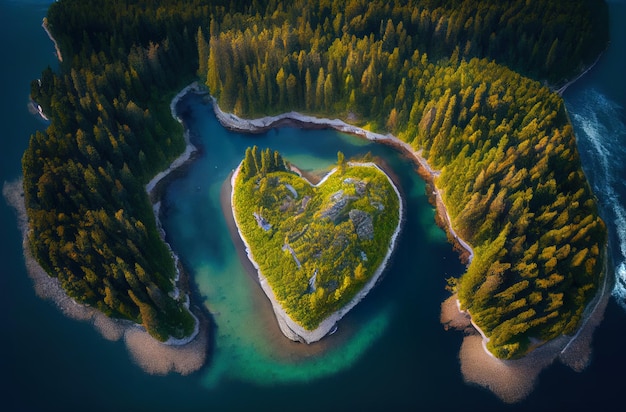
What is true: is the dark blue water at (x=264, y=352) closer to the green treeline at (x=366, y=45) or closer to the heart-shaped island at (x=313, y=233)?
the heart-shaped island at (x=313, y=233)

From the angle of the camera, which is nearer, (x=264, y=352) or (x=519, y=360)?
(x=519, y=360)

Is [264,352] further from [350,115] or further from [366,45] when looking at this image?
[366,45]

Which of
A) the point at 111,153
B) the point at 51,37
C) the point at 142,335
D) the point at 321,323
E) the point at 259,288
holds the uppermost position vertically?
the point at 51,37

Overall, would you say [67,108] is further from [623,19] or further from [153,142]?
[623,19]

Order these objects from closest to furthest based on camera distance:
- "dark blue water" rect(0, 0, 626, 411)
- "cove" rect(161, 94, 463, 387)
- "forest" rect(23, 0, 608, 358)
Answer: "dark blue water" rect(0, 0, 626, 411), "forest" rect(23, 0, 608, 358), "cove" rect(161, 94, 463, 387)

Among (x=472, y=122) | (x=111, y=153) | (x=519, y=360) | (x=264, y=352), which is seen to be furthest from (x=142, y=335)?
(x=472, y=122)

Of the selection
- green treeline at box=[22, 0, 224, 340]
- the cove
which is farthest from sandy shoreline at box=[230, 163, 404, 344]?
green treeline at box=[22, 0, 224, 340]

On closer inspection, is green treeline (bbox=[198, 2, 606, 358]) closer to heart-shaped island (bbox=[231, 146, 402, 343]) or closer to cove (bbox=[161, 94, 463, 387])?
cove (bbox=[161, 94, 463, 387])
